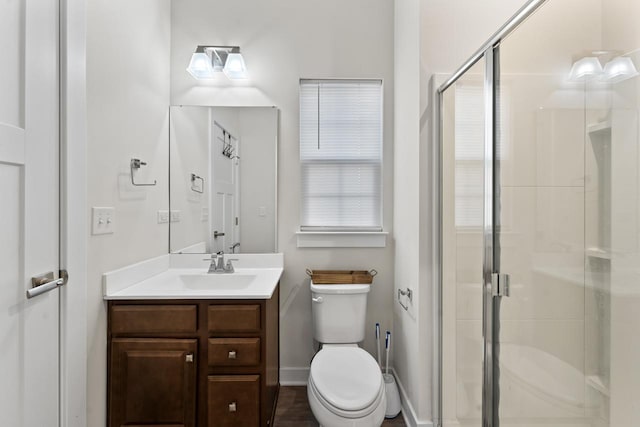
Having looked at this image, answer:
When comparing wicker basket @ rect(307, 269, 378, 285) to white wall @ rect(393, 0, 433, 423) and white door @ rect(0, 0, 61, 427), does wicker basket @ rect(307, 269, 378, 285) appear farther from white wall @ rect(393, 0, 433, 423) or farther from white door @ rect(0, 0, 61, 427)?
white door @ rect(0, 0, 61, 427)

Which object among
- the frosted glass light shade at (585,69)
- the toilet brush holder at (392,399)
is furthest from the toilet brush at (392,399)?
the frosted glass light shade at (585,69)

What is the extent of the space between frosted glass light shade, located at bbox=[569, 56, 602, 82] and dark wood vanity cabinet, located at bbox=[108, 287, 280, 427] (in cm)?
143

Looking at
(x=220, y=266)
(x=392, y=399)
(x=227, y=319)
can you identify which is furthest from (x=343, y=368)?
(x=220, y=266)

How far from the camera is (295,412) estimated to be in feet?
6.92

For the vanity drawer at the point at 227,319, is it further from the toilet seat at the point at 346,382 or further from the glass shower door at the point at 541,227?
the glass shower door at the point at 541,227

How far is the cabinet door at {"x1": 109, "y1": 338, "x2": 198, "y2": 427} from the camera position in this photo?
5.40ft

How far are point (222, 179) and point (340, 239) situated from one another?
34.3 inches

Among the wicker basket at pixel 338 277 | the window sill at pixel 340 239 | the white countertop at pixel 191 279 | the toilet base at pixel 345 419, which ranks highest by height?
the window sill at pixel 340 239

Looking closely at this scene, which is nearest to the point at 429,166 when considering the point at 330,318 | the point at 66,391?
the point at 330,318

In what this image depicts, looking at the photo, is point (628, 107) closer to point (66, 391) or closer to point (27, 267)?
point (27, 267)

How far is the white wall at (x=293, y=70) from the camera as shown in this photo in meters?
2.41

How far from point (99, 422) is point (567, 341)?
184 cm

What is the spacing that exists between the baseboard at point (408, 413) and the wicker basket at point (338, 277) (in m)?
0.66

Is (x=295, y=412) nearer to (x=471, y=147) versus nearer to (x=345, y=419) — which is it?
(x=345, y=419)
